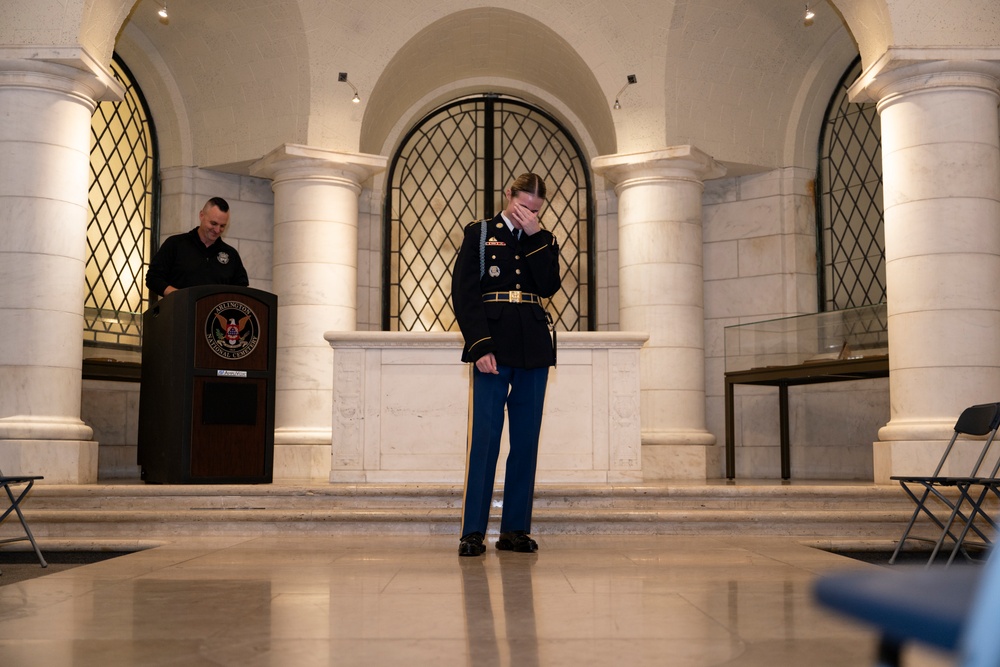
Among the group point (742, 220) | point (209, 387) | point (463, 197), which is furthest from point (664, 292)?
point (209, 387)

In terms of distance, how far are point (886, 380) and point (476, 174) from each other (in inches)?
203

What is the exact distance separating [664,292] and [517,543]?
559 centimetres

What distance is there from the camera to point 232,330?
23.6ft

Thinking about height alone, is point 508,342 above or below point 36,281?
below

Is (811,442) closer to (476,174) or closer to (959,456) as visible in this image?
(959,456)

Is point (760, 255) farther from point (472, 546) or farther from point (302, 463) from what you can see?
point (472, 546)

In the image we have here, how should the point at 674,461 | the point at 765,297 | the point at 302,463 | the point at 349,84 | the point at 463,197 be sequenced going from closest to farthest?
the point at 302,463, the point at 674,461, the point at 349,84, the point at 765,297, the point at 463,197

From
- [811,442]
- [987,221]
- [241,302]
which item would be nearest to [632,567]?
[241,302]

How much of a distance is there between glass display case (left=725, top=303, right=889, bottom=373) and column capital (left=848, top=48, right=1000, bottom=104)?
1908 millimetres

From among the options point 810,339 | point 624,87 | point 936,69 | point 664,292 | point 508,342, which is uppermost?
point 624,87

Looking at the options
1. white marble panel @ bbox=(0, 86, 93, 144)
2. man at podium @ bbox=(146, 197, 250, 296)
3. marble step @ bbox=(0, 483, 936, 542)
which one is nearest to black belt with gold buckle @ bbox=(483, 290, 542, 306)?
marble step @ bbox=(0, 483, 936, 542)

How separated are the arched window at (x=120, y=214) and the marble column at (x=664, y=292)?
488cm

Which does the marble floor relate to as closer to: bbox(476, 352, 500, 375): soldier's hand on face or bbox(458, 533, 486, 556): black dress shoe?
bbox(458, 533, 486, 556): black dress shoe

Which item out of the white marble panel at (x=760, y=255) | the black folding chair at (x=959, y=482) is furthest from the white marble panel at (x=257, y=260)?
the black folding chair at (x=959, y=482)
